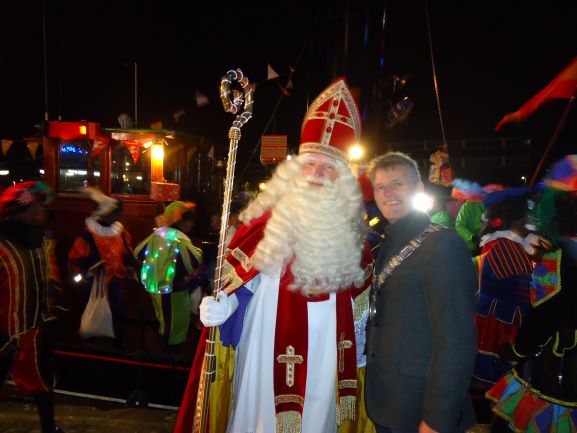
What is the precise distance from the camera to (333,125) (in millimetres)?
2906

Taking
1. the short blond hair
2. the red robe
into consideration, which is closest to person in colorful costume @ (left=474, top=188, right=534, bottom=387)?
the red robe

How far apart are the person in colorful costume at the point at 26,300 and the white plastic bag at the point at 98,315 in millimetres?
2330

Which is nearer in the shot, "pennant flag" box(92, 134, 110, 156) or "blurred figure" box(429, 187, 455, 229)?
"blurred figure" box(429, 187, 455, 229)

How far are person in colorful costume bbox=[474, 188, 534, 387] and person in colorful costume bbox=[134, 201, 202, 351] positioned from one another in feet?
12.1

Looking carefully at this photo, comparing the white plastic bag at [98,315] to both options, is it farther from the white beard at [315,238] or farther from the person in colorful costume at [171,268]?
the white beard at [315,238]

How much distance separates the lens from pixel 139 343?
5.53 metres

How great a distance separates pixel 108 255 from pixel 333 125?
4.17 m

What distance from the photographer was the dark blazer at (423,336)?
5.57 ft

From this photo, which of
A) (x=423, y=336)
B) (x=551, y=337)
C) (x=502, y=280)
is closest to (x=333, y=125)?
(x=423, y=336)

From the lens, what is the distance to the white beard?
8.15ft

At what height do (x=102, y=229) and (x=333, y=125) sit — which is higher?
(x=333, y=125)

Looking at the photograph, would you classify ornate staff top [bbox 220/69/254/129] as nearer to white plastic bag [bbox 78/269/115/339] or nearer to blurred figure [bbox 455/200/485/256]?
white plastic bag [bbox 78/269/115/339]

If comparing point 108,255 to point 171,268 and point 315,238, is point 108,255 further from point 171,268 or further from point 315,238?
point 315,238

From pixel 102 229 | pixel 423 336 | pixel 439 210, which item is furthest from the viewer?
pixel 439 210
